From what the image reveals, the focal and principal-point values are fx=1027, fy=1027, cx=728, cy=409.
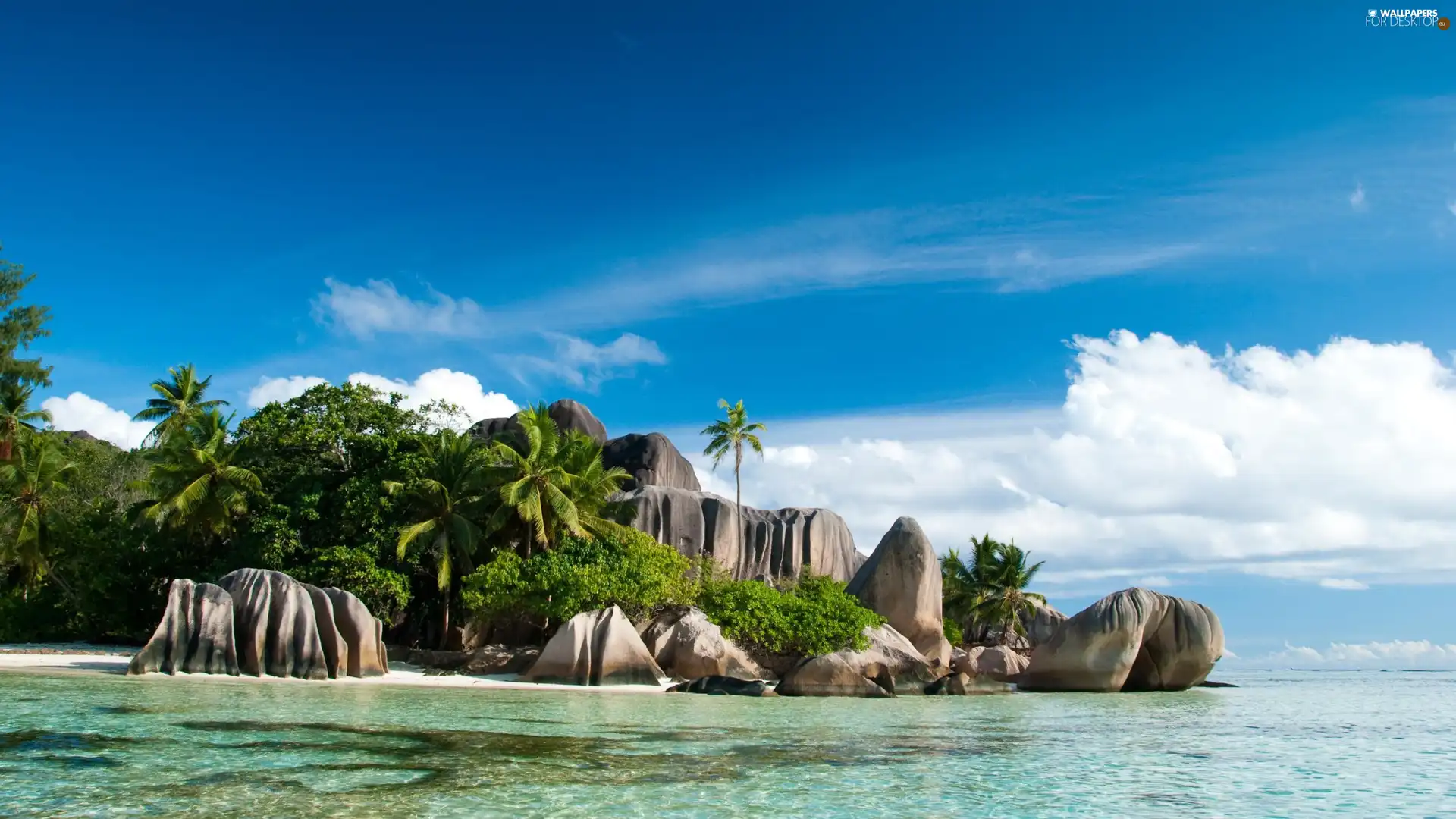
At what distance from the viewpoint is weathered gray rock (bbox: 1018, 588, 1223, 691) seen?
2350 centimetres

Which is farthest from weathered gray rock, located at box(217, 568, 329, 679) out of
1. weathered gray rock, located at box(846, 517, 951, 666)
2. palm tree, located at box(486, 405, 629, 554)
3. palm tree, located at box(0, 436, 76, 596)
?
weathered gray rock, located at box(846, 517, 951, 666)

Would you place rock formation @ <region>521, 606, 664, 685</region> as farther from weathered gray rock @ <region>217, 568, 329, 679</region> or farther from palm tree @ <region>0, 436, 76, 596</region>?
palm tree @ <region>0, 436, 76, 596</region>

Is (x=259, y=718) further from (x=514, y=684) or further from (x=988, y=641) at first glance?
(x=988, y=641)

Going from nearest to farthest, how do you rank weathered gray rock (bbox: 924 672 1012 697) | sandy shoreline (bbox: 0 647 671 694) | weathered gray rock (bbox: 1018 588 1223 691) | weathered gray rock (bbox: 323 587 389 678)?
sandy shoreline (bbox: 0 647 671 694) < weathered gray rock (bbox: 323 587 389 678) < weathered gray rock (bbox: 924 672 1012 697) < weathered gray rock (bbox: 1018 588 1223 691)

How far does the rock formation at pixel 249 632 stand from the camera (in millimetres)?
18500

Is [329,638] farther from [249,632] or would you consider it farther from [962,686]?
[962,686]

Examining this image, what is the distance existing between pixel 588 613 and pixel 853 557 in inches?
833

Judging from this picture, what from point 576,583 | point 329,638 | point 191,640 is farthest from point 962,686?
point 191,640

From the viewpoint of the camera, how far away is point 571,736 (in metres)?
11.1

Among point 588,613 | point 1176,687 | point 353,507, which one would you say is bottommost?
point 1176,687

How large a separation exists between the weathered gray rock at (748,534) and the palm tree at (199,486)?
12490 millimetres

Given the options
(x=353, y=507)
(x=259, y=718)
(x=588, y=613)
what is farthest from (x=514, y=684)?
(x=259, y=718)

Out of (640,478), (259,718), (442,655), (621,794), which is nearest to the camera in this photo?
(621,794)

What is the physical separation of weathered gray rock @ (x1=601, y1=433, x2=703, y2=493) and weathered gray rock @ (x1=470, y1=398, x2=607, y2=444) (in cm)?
92
